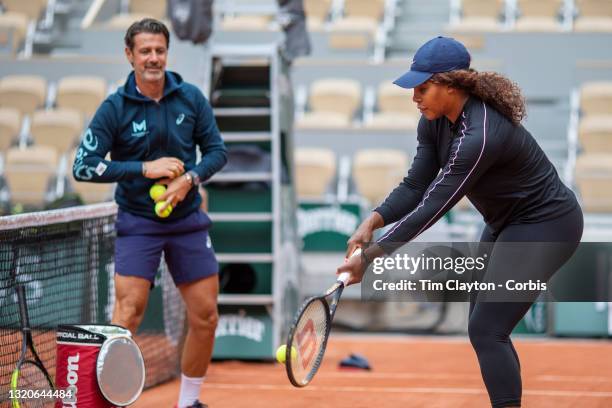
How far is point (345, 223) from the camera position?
1072cm

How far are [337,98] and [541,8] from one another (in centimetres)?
418

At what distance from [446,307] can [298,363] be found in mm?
6134

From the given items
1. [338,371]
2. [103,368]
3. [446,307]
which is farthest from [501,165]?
[446,307]

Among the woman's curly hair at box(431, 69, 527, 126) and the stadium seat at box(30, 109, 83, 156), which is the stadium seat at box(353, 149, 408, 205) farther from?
Answer: the woman's curly hair at box(431, 69, 527, 126)

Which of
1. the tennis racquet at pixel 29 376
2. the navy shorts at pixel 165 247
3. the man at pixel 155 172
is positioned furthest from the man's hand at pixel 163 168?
the tennis racquet at pixel 29 376

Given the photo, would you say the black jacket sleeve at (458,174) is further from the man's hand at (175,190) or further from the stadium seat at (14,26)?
the stadium seat at (14,26)

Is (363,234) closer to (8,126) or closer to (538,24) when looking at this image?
(8,126)

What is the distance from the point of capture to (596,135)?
13.3 metres

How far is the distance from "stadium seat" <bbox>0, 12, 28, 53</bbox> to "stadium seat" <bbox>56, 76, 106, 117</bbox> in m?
1.71

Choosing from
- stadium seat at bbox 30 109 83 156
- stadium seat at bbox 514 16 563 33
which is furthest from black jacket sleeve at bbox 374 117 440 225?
stadium seat at bbox 514 16 563 33

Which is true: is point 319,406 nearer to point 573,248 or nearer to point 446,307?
point 573,248

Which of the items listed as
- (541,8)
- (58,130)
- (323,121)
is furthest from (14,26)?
(541,8)

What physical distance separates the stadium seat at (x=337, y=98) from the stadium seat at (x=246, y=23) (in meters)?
1.56

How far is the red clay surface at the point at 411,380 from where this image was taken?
6.27 metres
